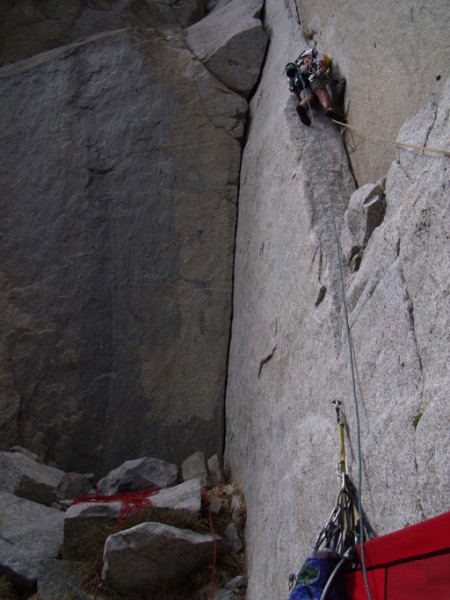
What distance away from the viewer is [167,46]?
7.64 metres

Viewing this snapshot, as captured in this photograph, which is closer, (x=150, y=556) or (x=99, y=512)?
(x=150, y=556)

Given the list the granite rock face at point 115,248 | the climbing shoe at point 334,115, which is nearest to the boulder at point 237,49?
the granite rock face at point 115,248

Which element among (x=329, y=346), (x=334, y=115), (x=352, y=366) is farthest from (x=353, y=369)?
(x=334, y=115)

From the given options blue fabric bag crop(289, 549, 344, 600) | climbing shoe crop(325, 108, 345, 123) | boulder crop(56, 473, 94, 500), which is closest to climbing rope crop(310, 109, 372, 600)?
blue fabric bag crop(289, 549, 344, 600)

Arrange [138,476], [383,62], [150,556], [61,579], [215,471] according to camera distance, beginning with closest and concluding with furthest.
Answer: [383,62] → [150,556] → [61,579] → [138,476] → [215,471]

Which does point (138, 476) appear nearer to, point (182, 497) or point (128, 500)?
point (128, 500)

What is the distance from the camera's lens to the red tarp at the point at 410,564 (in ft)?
5.40

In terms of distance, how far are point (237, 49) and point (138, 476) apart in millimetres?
4898

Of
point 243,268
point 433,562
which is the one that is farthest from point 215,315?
point 433,562

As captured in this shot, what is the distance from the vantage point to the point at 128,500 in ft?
14.9

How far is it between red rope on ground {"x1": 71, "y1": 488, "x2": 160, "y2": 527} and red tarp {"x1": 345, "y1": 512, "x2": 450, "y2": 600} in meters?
2.52

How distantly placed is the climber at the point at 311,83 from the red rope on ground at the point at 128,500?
294cm

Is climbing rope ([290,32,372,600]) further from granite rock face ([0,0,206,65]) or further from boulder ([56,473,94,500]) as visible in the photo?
granite rock face ([0,0,206,65])

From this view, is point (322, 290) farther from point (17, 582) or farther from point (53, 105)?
Result: point (53, 105)
